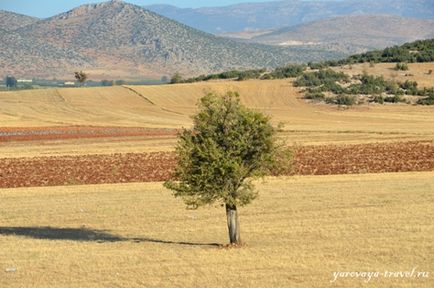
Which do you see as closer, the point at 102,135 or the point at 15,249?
the point at 15,249

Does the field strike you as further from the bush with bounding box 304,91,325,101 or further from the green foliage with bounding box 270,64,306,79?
the green foliage with bounding box 270,64,306,79

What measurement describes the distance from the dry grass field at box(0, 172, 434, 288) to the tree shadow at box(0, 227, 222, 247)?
33 millimetres

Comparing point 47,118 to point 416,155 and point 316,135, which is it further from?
point 416,155

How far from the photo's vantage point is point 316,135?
2756 inches

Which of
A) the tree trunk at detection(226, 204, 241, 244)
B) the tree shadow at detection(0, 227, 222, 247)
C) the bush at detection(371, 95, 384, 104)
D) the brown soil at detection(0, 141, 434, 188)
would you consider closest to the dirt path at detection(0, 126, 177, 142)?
the brown soil at detection(0, 141, 434, 188)

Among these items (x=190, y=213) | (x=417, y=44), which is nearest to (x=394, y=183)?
(x=190, y=213)

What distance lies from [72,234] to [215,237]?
492 cm

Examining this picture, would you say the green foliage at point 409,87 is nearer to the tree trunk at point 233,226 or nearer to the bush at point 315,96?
the bush at point 315,96

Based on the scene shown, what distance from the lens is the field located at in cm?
2222

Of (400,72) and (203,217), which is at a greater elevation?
(203,217)

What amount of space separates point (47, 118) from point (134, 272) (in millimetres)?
69942

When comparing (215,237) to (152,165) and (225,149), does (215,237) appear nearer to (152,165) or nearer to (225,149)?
(225,149)

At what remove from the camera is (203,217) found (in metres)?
31.8

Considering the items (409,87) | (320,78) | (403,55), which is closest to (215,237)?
(409,87)
